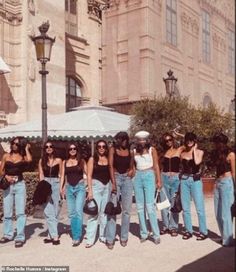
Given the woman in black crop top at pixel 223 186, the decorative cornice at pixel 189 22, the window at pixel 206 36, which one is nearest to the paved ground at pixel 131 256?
the woman in black crop top at pixel 223 186

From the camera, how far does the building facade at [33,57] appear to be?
46.8 ft

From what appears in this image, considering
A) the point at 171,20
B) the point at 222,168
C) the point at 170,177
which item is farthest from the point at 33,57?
the point at 171,20

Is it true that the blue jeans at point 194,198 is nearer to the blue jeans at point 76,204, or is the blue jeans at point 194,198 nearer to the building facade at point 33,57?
the blue jeans at point 76,204

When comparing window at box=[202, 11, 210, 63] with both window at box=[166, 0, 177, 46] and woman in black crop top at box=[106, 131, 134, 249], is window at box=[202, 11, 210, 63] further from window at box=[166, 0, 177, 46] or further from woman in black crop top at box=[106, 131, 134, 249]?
woman in black crop top at box=[106, 131, 134, 249]

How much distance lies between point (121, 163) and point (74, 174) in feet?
2.35

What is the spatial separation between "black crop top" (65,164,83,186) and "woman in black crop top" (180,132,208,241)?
4.79 feet

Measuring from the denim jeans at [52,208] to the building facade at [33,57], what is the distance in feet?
26.2

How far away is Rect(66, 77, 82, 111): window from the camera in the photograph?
18.3 metres

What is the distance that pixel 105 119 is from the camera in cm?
1168

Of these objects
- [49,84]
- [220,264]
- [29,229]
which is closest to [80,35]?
[49,84]

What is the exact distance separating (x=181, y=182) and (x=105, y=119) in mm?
5492

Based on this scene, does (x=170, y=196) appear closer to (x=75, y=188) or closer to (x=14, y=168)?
(x=75, y=188)

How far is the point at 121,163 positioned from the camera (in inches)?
240

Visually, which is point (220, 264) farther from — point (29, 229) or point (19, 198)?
point (29, 229)
